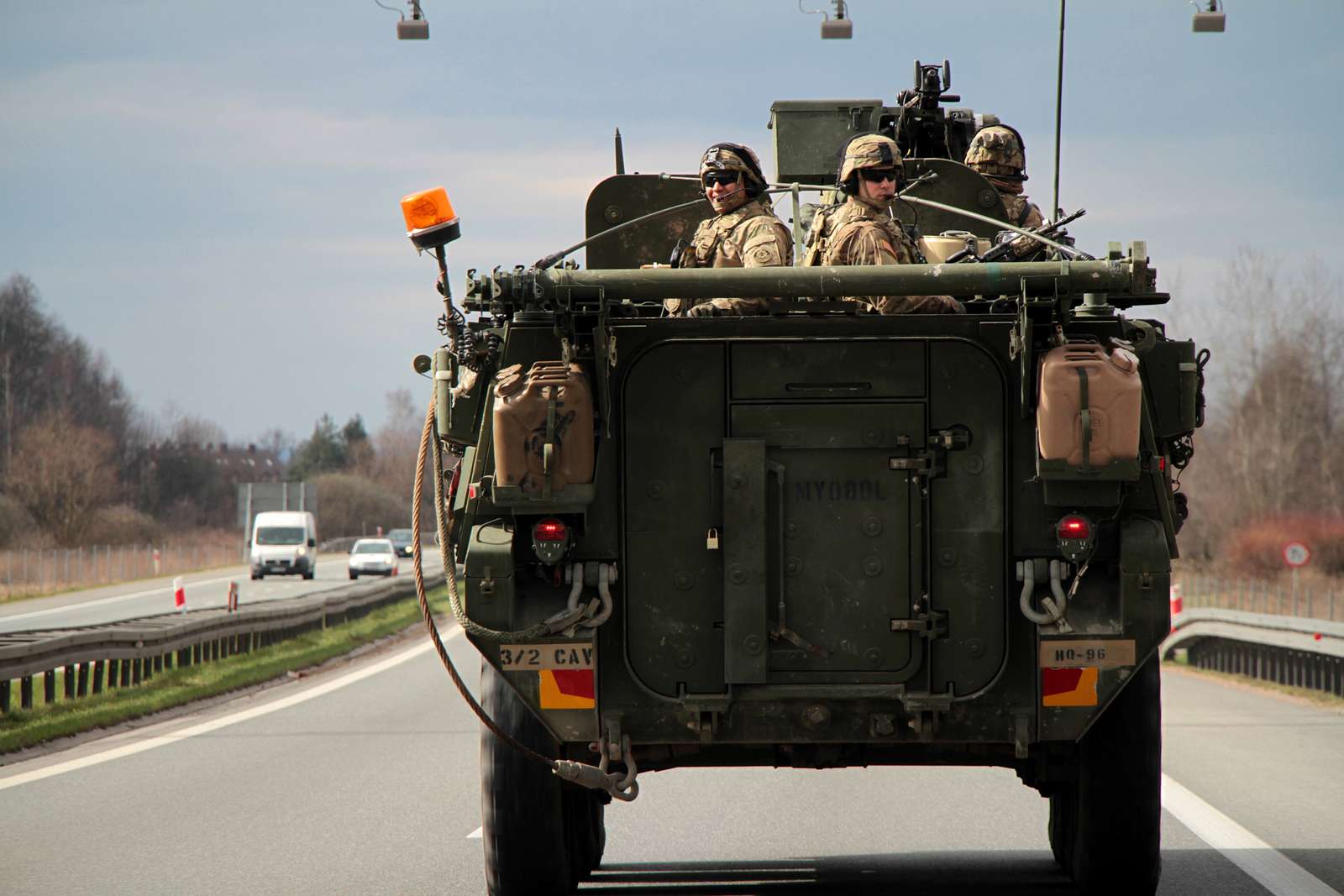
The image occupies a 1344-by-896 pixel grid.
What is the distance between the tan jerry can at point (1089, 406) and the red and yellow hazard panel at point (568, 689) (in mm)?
1917

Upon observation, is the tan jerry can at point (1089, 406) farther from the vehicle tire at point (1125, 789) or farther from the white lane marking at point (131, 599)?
the white lane marking at point (131, 599)

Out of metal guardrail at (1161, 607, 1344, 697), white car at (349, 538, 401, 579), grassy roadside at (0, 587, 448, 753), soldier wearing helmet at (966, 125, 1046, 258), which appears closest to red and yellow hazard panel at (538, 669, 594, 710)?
soldier wearing helmet at (966, 125, 1046, 258)

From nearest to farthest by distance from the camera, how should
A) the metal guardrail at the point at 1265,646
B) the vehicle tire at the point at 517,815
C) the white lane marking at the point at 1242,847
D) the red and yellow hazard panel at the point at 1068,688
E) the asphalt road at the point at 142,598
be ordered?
the red and yellow hazard panel at the point at 1068,688
the vehicle tire at the point at 517,815
the white lane marking at the point at 1242,847
the metal guardrail at the point at 1265,646
the asphalt road at the point at 142,598

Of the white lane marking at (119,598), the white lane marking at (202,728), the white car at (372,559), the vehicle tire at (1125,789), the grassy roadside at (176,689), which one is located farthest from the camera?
the white car at (372,559)

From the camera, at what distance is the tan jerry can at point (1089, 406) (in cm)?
626

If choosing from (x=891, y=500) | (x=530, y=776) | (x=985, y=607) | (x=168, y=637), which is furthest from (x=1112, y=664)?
(x=168, y=637)

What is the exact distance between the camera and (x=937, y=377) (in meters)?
6.72

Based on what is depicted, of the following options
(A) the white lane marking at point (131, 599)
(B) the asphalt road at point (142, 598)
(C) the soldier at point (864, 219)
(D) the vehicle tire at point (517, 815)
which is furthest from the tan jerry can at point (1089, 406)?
(A) the white lane marking at point (131, 599)

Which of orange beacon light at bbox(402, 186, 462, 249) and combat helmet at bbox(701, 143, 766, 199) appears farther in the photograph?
combat helmet at bbox(701, 143, 766, 199)

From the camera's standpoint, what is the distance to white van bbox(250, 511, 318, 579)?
196 feet

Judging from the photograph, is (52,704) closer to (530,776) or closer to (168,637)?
(168,637)

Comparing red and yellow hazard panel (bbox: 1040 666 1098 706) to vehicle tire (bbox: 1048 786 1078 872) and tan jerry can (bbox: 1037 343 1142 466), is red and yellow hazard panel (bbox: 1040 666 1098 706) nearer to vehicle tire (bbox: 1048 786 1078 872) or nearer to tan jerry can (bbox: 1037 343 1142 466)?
tan jerry can (bbox: 1037 343 1142 466)

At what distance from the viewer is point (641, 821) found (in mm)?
10695

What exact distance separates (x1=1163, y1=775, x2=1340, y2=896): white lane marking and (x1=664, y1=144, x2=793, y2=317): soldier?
12.2 ft
